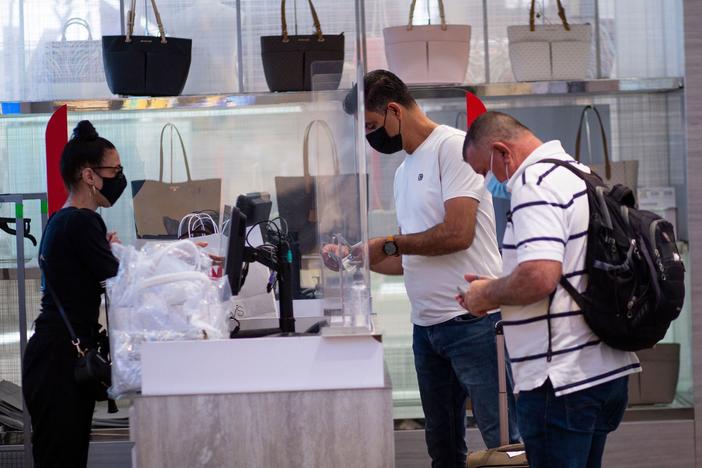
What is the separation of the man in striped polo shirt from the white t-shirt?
0.65 metres

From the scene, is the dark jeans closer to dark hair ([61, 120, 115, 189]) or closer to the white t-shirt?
dark hair ([61, 120, 115, 189])

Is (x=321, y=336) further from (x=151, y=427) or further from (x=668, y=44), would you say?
(x=668, y=44)

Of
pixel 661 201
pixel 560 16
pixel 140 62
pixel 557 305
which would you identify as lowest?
pixel 557 305

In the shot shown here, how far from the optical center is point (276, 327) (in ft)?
9.59

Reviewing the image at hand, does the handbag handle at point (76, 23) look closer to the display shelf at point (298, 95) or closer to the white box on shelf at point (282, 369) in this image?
the display shelf at point (298, 95)

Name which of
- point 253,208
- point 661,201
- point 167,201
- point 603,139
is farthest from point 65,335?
point 661,201

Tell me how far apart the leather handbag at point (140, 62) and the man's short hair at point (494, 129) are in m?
1.96

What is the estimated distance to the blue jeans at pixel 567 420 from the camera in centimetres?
249

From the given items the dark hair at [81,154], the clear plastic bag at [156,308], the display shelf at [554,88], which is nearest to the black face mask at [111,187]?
the dark hair at [81,154]

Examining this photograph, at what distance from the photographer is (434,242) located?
3.18m

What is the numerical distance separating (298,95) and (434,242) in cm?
143

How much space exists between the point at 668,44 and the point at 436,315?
2.08 meters

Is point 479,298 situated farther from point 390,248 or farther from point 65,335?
point 65,335

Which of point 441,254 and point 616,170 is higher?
point 616,170
